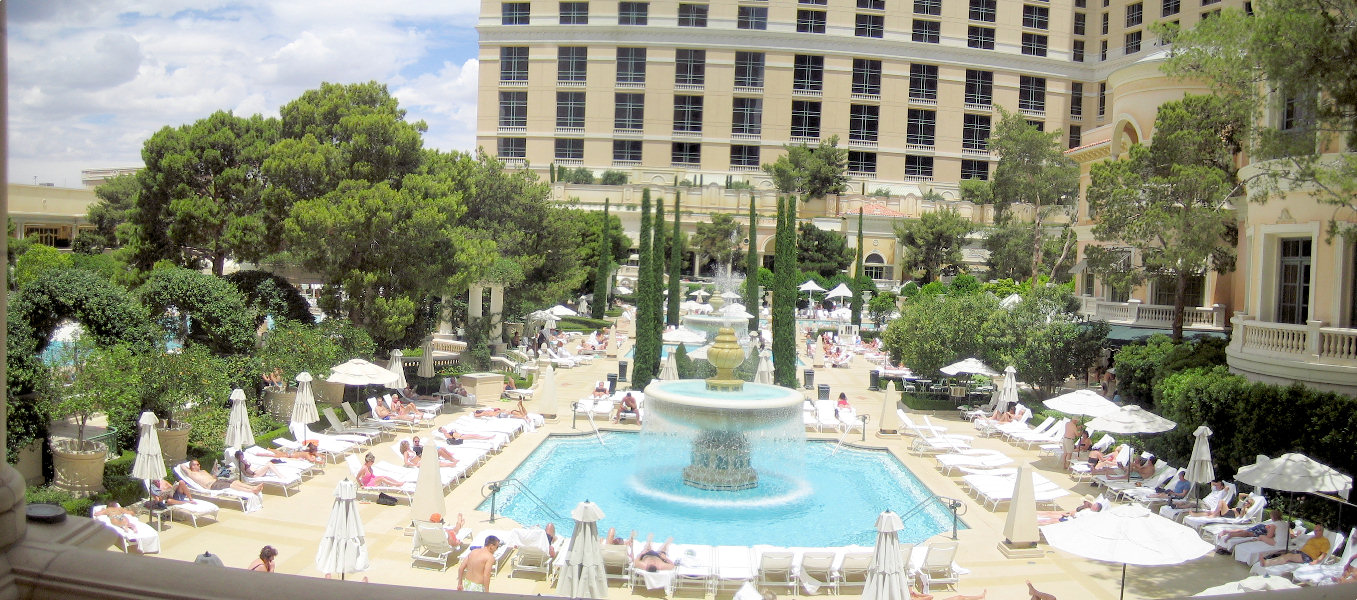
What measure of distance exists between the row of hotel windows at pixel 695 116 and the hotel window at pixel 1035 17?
34.5 feet

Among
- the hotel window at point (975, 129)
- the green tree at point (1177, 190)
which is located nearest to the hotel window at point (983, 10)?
the hotel window at point (975, 129)

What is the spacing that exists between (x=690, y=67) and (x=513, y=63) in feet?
Answer: 44.8

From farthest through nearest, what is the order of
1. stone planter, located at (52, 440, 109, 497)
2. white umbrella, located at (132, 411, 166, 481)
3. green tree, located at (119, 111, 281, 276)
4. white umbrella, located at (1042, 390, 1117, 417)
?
green tree, located at (119, 111, 281, 276), white umbrella, located at (1042, 390, 1117, 417), stone planter, located at (52, 440, 109, 497), white umbrella, located at (132, 411, 166, 481)

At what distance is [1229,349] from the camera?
59.7 feet

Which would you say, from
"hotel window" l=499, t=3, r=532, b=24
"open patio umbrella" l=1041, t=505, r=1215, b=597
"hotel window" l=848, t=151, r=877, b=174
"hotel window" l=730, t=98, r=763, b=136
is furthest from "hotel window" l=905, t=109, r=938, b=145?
"open patio umbrella" l=1041, t=505, r=1215, b=597

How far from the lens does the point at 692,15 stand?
73.7 metres

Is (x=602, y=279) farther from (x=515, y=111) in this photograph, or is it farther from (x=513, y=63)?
(x=513, y=63)

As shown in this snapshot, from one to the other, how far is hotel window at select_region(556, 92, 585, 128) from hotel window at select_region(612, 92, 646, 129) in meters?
2.54

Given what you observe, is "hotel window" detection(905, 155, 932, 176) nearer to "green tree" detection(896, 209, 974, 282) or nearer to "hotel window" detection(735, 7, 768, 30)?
"green tree" detection(896, 209, 974, 282)

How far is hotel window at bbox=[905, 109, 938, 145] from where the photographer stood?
244ft

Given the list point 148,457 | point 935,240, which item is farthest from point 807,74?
point 148,457

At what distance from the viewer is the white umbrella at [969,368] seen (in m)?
23.5

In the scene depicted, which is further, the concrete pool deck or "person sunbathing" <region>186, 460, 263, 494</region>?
"person sunbathing" <region>186, 460, 263, 494</region>

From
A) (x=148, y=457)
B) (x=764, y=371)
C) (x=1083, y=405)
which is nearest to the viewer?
(x=148, y=457)
